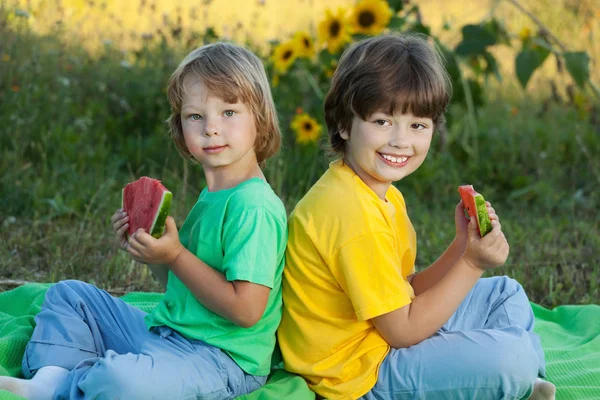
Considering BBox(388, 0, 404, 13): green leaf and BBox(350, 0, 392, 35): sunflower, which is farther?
BBox(388, 0, 404, 13): green leaf

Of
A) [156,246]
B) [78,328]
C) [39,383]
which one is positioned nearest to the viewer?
[156,246]

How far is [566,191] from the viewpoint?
5.23 metres

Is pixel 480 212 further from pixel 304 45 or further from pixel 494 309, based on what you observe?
pixel 304 45

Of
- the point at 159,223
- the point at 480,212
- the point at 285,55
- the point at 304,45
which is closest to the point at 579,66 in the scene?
the point at 304,45

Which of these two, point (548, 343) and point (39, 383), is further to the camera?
point (548, 343)

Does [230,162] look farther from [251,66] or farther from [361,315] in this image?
[361,315]

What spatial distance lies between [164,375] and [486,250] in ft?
2.98

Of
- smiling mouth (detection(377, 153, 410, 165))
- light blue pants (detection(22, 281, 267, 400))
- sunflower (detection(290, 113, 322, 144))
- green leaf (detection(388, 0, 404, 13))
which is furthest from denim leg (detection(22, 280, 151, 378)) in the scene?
green leaf (detection(388, 0, 404, 13))

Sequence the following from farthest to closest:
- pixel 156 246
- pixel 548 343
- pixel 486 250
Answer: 1. pixel 548 343
2. pixel 486 250
3. pixel 156 246

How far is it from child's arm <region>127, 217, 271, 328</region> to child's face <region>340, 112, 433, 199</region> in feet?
1.51

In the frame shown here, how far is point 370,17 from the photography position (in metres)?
4.70

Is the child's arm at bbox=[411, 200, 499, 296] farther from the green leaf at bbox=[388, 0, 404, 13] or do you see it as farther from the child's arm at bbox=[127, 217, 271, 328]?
the green leaf at bbox=[388, 0, 404, 13]

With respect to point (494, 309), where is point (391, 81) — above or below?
above

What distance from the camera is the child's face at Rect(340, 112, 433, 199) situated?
2.45 meters
